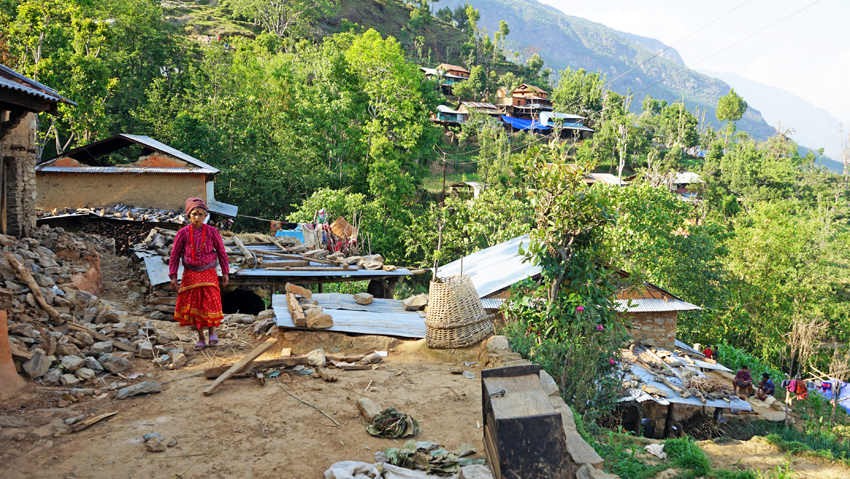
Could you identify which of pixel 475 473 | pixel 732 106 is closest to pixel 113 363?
pixel 475 473

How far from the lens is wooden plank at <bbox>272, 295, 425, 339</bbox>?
6730mm

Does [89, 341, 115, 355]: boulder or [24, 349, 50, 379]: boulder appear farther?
[89, 341, 115, 355]: boulder

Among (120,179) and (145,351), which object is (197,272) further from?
(120,179)

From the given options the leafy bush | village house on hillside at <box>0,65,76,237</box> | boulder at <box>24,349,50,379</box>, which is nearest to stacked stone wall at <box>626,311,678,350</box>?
the leafy bush

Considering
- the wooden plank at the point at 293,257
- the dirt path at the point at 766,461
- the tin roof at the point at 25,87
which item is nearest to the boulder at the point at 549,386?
the dirt path at the point at 766,461

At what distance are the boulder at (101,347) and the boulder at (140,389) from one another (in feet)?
3.42

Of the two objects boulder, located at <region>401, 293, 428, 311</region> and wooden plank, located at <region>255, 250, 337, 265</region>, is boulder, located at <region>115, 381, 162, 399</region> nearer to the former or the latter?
boulder, located at <region>401, 293, 428, 311</region>

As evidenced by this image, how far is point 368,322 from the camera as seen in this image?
710 centimetres

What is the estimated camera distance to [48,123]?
20.0 metres

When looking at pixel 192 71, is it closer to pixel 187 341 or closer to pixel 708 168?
pixel 187 341

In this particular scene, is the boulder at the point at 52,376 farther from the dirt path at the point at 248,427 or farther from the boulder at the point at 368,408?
the boulder at the point at 368,408

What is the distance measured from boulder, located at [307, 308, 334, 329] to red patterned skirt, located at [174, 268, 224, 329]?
1130 millimetres

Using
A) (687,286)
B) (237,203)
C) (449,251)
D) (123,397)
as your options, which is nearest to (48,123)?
(237,203)

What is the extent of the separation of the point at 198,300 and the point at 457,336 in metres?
3.12
